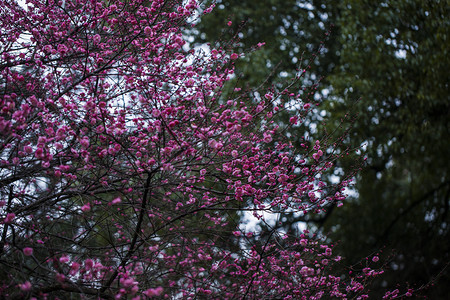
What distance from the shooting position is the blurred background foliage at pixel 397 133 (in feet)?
20.1

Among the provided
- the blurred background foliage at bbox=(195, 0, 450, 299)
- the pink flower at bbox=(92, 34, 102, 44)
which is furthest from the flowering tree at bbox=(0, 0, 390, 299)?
the blurred background foliage at bbox=(195, 0, 450, 299)

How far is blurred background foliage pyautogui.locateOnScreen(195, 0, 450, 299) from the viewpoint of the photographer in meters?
6.14

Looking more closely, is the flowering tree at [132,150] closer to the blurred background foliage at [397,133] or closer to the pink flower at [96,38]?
the pink flower at [96,38]

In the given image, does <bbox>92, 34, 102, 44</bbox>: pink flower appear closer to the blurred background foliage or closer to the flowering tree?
the flowering tree

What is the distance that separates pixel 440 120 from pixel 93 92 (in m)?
5.18

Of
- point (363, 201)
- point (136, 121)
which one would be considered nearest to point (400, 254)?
point (363, 201)

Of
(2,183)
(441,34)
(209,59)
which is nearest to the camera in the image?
(2,183)

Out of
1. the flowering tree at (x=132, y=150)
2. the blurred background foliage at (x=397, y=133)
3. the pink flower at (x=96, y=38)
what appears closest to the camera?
the flowering tree at (x=132, y=150)

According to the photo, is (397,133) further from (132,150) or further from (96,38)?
(96,38)

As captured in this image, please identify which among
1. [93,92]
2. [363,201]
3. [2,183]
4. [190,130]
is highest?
[363,201]

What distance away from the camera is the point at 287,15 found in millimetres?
8836

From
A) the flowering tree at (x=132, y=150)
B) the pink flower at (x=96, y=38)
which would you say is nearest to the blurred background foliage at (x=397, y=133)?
the flowering tree at (x=132, y=150)

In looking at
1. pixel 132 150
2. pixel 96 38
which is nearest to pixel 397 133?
pixel 132 150

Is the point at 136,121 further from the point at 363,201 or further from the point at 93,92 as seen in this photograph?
the point at 363,201
